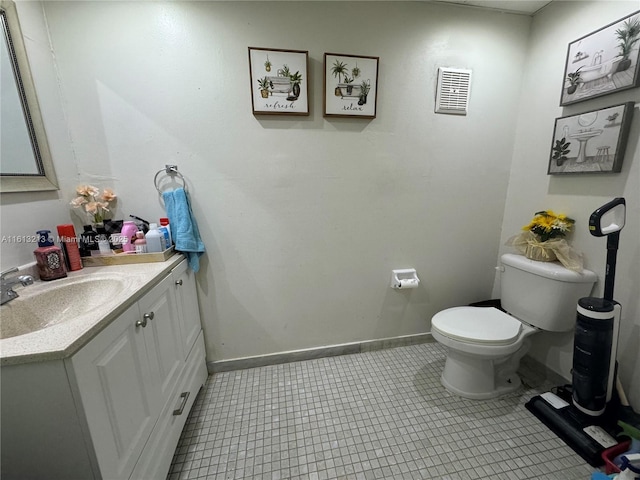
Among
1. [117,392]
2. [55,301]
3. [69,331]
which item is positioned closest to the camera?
[69,331]

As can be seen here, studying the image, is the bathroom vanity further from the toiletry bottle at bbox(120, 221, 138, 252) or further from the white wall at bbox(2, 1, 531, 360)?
the white wall at bbox(2, 1, 531, 360)

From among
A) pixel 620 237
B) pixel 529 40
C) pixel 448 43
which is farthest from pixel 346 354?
pixel 529 40

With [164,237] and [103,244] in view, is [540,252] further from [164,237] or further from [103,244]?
[103,244]

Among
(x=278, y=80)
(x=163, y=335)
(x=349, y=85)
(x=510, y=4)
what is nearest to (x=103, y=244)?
(x=163, y=335)

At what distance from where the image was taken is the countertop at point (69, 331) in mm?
591

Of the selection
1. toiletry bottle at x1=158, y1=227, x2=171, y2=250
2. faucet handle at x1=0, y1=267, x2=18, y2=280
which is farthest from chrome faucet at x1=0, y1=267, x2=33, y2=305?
toiletry bottle at x1=158, y1=227, x2=171, y2=250

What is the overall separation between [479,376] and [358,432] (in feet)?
2.54

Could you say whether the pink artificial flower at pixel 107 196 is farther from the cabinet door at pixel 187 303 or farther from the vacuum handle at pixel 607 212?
the vacuum handle at pixel 607 212

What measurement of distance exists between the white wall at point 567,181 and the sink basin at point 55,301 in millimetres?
2233

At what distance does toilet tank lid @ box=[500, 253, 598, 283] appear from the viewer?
1.32 m

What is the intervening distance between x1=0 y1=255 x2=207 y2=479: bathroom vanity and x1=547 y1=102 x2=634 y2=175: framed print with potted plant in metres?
2.20

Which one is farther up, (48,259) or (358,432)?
(48,259)

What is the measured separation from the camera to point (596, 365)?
119cm

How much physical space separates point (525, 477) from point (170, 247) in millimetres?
2000
